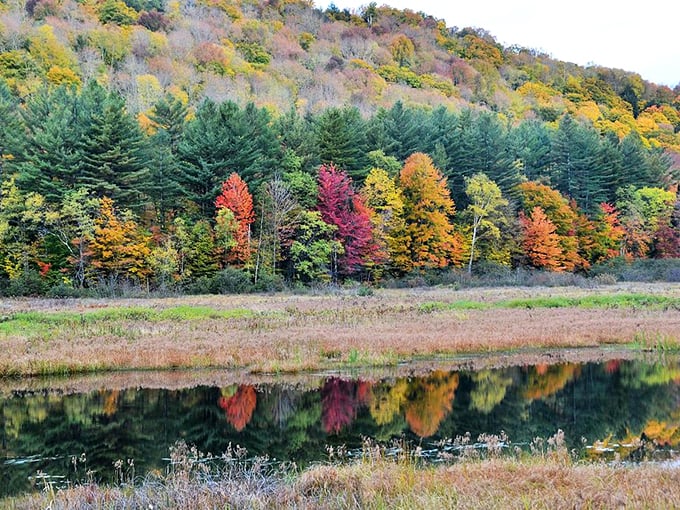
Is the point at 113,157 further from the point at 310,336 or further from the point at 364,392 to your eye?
the point at 364,392

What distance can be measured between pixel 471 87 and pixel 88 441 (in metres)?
171

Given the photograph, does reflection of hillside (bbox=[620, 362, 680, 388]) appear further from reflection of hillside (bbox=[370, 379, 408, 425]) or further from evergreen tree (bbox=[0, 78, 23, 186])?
evergreen tree (bbox=[0, 78, 23, 186])

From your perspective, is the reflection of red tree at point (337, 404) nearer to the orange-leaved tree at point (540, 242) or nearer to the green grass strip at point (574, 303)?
the green grass strip at point (574, 303)

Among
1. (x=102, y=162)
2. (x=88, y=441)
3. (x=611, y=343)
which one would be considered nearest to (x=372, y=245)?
(x=102, y=162)

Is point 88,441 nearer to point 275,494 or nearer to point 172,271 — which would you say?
point 275,494

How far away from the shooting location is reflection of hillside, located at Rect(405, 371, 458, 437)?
58.4 ft

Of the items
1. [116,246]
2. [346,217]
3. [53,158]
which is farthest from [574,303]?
[53,158]

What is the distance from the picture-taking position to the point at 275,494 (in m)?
10.2

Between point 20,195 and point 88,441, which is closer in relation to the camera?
point 88,441

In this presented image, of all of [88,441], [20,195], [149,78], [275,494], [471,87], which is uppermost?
[471,87]

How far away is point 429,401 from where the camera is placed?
20438 mm

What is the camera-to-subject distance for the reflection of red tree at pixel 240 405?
727 inches

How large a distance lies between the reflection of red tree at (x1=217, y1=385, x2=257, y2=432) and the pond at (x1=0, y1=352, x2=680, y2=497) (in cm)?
3

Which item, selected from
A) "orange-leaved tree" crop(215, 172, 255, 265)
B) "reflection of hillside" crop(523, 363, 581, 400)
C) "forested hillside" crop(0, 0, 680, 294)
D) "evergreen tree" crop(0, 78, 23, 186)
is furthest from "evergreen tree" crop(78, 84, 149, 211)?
"reflection of hillside" crop(523, 363, 581, 400)
